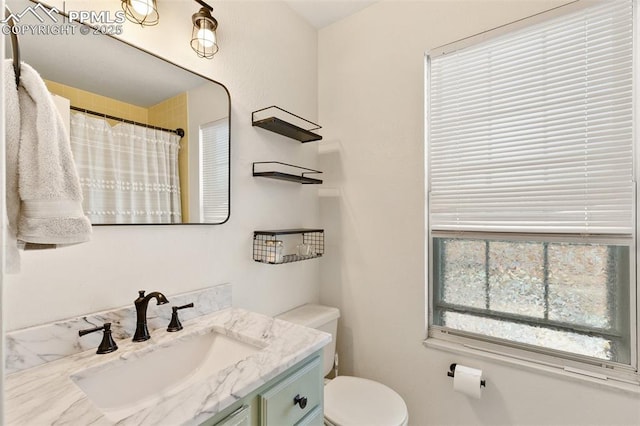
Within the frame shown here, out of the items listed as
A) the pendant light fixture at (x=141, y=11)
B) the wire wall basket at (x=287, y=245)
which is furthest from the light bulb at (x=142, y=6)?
the wire wall basket at (x=287, y=245)

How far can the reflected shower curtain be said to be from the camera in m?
0.99

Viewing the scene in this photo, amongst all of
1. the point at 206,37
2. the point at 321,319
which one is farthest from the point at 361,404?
the point at 206,37

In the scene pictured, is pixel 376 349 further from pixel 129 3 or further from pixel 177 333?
pixel 129 3

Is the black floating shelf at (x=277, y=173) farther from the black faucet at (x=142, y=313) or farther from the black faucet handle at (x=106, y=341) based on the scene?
the black faucet handle at (x=106, y=341)

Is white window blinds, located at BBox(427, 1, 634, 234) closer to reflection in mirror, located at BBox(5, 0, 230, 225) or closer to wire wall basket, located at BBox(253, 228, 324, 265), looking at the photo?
wire wall basket, located at BBox(253, 228, 324, 265)

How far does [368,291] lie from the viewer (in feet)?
5.99

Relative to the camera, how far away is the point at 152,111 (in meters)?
1.17

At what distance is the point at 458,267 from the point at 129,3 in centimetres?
185

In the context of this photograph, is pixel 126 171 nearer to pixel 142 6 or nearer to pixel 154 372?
pixel 142 6

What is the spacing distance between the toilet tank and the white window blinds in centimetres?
79

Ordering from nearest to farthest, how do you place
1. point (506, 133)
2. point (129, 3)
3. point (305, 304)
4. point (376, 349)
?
point (129, 3) < point (506, 133) < point (376, 349) < point (305, 304)

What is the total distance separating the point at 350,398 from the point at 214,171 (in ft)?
4.20

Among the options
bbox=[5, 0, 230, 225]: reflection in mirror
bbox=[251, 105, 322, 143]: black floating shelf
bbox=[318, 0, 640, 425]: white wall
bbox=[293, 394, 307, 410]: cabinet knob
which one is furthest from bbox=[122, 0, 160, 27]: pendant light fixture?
bbox=[293, 394, 307, 410]: cabinet knob

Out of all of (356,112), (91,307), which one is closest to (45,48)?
(91,307)
